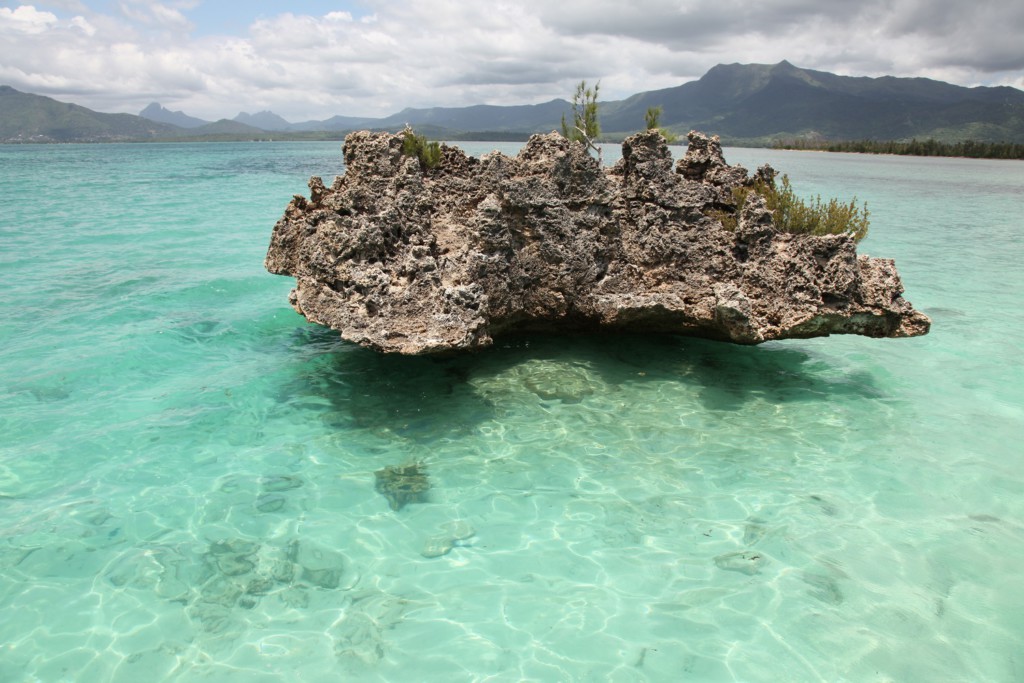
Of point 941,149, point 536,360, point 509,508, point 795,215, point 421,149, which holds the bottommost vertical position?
point 509,508

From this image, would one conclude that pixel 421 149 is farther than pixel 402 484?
Yes

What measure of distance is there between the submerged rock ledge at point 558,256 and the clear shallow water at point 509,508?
1052mm

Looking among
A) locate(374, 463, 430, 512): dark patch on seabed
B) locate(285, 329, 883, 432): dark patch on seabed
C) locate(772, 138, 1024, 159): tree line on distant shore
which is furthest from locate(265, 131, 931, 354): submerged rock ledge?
locate(772, 138, 1024, 159): tree line on distant shore

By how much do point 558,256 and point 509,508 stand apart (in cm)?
384

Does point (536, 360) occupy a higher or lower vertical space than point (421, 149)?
lower

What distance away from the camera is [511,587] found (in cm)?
483

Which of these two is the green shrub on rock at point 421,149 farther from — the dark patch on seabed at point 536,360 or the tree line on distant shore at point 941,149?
the tree line on distant shore at point 941,149

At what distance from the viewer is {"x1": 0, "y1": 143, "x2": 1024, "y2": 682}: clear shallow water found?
14.0ft

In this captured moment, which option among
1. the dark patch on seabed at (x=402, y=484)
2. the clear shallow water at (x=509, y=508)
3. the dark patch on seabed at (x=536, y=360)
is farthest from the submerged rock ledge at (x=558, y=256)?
the dark patch on seabed at (x=402, y=484)

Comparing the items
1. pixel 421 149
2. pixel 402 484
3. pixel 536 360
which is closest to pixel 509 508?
pixel 402 484

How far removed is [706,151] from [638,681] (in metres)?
7.15

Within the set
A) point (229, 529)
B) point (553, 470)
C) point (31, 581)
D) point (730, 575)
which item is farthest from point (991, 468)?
point (31, 581)

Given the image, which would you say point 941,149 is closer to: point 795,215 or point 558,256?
point 795,215

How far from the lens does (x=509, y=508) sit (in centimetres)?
576
